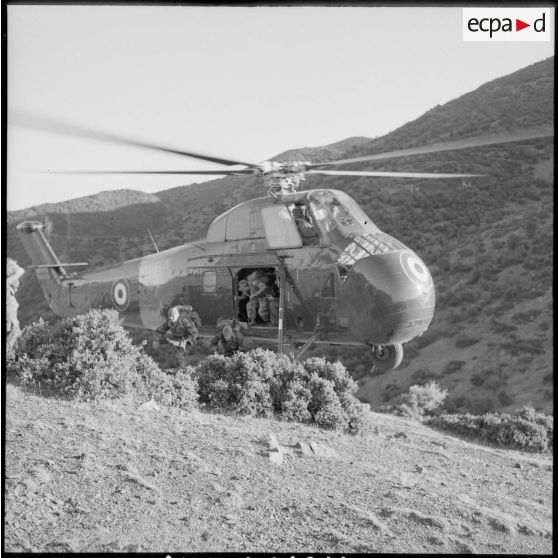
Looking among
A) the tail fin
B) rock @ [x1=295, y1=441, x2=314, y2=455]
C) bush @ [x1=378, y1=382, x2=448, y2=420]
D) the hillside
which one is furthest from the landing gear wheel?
the tail fin

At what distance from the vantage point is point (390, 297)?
6.95 meters

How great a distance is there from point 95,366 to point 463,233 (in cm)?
1429

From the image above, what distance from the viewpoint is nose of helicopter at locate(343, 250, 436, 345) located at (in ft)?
22.8

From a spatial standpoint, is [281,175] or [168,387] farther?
[281,175]

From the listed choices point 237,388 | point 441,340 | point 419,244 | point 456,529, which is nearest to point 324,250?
point 237,388

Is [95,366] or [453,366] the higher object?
[95,366]

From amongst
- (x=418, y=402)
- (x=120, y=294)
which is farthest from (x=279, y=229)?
(x=418, y=402)

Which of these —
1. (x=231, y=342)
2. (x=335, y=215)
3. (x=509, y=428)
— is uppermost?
(x=335, y=215)

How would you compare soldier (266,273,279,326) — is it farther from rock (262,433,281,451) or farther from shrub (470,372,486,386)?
shrub (470,372,486,386)

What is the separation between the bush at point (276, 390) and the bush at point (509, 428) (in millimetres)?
2454

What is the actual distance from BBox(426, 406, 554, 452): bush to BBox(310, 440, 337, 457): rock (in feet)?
11.8

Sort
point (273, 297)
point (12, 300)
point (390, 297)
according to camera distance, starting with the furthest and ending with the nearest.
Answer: point (273, 297)
point (12, 300)
point (390, 297)

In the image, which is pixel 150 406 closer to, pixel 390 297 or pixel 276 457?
pixel 276 457

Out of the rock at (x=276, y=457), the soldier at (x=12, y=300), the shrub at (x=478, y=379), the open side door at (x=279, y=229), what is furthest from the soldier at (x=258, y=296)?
the shrub at (x=478, y=379)
